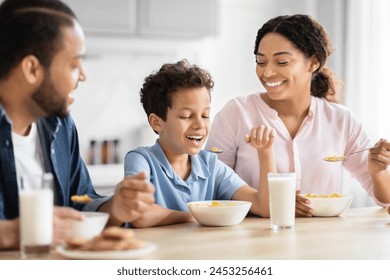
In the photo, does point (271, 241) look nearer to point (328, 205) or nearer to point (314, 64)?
point (328, 205)

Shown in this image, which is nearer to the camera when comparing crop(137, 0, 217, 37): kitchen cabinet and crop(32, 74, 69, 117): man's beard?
crop(32, 74, 69, 117): man's beard

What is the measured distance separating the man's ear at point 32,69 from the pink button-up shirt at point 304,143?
2.32 feet

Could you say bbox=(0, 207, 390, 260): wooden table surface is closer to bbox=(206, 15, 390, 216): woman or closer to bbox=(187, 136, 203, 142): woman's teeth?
bbox=(187, 136, 203, 142): woman's teeth

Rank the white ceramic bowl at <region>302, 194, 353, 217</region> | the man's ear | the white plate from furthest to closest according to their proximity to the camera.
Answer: the white ceramic bowl at <region>302, 194, 353, 217</region> < the man's ear < the white plate

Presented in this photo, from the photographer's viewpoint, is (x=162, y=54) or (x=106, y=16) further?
(x=162, y=54)

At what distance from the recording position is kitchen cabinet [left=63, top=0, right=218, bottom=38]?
273 cm

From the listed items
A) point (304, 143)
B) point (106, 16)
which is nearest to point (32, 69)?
point (304, 143)

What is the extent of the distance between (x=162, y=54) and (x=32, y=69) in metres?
1.99

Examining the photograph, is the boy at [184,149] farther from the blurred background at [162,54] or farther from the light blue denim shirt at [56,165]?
the blurred background at [162,54]

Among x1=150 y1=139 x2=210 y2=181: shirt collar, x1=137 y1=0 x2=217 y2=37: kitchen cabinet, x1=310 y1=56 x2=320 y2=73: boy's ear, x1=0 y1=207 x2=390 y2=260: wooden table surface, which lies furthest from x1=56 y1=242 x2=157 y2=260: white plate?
x1=137 y1=0 x2=217 y2=37: kitchen cabinet

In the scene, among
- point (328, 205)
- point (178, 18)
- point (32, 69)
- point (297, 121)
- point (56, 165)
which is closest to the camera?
point (32, 69)

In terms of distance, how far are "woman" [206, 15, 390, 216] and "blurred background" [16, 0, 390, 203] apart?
3.59ft

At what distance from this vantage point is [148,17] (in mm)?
2834
